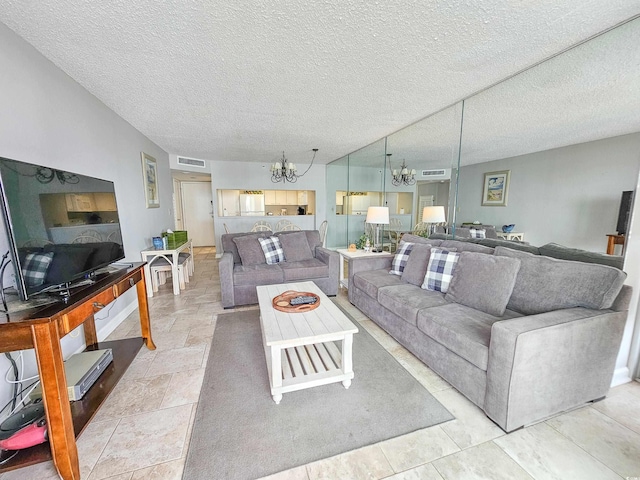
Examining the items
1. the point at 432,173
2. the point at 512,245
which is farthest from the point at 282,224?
the point at 512,245

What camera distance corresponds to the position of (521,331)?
1.30 m

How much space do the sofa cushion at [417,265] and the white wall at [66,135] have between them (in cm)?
300

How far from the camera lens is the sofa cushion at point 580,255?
1687mm

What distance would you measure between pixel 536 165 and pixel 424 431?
254 centimetres

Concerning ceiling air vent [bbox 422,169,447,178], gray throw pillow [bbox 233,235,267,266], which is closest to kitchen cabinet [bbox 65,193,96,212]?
gray throw pillow [bbox 233,235,267,266]

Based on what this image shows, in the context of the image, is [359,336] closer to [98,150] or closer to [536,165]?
[536,165]

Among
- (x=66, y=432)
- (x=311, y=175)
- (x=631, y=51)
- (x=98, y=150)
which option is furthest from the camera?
(x=311, y=175)

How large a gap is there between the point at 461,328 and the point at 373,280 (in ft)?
3.68

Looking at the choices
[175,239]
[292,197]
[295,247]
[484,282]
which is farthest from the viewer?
[292,197]

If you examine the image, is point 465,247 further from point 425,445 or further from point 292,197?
point 292,197

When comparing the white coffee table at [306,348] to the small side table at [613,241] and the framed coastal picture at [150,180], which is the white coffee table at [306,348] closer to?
the small side table at [613,241]

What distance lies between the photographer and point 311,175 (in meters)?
6.89

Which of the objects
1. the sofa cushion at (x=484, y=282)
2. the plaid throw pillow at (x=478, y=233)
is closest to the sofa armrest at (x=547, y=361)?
the sofa cushion at (x=484, y=282)

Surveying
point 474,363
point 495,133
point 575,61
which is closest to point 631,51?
point 575,61
